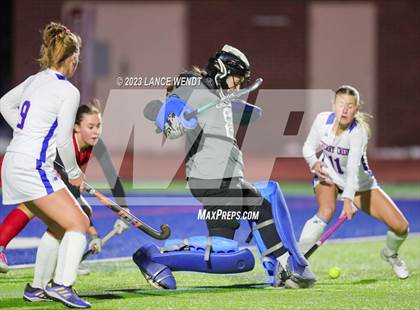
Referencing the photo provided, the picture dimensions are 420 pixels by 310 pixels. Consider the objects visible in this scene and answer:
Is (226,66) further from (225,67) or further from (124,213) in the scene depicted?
(124,213)

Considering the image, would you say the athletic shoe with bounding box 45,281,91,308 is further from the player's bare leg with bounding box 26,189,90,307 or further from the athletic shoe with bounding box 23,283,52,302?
the athletic shoe with bounding box 23,283,52,302

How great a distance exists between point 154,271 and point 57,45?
5.47 feet

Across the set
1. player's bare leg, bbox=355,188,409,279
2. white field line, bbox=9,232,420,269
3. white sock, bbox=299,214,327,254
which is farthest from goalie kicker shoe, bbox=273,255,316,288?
white field line, bbox=9,232,420,269

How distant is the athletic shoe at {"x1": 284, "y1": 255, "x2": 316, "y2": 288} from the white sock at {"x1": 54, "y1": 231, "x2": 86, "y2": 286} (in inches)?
63.3

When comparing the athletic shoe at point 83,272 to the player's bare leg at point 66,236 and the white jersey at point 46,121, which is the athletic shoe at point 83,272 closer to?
the player's bare leg at point 66,236

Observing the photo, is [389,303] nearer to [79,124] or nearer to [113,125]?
[79,124]

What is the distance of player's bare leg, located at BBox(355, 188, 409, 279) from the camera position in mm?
8086

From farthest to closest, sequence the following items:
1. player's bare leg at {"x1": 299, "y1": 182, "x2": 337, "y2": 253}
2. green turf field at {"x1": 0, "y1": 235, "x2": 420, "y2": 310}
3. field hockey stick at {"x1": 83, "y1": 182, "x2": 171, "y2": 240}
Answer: player's bare leg at {"x1": 299, "y1": 182, "x2": 337, "y2": 253} < field hockey stick at {"x1": 83, "y1": 182, "x2": 171, "y2": 240} < green turf field at {"x1": 0, "y1": 235, "x2": 420, "y2": 310}

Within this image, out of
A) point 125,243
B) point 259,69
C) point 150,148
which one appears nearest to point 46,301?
point 125,243

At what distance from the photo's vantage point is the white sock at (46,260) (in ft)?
20.8

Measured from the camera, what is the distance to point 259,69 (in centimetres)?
2200

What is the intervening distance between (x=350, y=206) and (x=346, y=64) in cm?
1459

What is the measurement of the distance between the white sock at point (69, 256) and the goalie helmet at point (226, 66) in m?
1.67

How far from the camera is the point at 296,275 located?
699 centimetres
